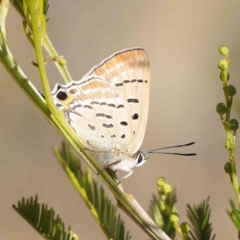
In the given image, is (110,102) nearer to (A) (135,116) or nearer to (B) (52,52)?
(A) (135,116)

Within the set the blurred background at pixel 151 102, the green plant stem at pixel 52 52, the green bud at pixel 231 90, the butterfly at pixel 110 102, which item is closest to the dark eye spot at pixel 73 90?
the butterfly at pixel 110 102

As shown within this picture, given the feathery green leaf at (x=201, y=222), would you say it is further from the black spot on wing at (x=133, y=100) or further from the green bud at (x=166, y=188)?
the black spot on wing at (x=133, y=100)

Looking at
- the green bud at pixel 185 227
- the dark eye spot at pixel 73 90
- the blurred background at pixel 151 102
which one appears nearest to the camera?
the green bud at pixel 185 227

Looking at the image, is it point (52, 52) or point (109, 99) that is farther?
point (109, 99)

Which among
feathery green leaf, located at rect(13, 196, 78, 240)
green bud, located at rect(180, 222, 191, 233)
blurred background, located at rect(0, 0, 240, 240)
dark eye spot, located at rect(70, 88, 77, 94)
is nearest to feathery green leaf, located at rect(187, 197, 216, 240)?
green bud, located at rect(180, 222, 191, 233)

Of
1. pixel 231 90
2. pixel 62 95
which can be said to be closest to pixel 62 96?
pixel 62 95

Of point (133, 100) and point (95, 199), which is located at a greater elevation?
point (133, 100)

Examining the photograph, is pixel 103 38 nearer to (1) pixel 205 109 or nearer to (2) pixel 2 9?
(1) pixel 205 109
